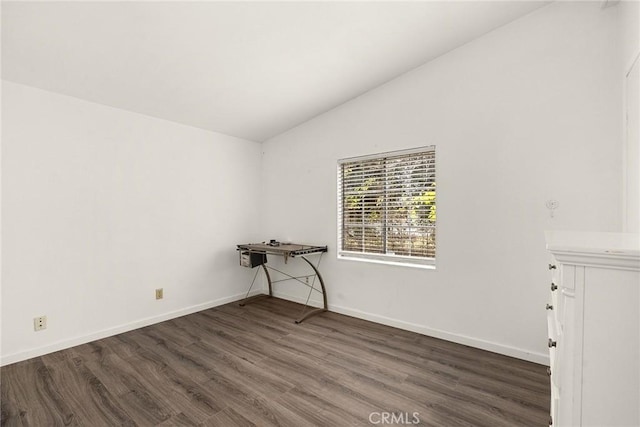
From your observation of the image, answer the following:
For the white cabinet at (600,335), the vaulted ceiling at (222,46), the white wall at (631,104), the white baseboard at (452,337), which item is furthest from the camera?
the white baseboard at (452,337)

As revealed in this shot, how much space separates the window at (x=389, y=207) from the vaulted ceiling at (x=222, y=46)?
35.0 inches

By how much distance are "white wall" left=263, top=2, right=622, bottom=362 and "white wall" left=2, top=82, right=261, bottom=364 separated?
200 cm

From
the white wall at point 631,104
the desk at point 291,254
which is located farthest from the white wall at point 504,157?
the desk at point 291,254

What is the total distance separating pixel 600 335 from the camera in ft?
3.03

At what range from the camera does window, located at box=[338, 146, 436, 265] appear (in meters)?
3.05

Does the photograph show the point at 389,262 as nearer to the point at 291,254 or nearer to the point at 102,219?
the point at 291,254

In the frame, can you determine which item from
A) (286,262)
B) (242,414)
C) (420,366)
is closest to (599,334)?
(420,366)

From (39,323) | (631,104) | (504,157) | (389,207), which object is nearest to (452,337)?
(389,207)

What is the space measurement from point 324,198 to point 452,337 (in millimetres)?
2031

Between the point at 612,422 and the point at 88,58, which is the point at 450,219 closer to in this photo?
the point at 612,422

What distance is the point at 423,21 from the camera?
237 centimetres

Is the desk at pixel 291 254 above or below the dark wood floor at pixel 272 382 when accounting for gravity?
above

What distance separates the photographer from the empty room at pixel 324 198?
197cm

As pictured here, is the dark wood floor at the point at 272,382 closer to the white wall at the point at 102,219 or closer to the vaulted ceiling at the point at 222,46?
the white wall at the point at 102,219
